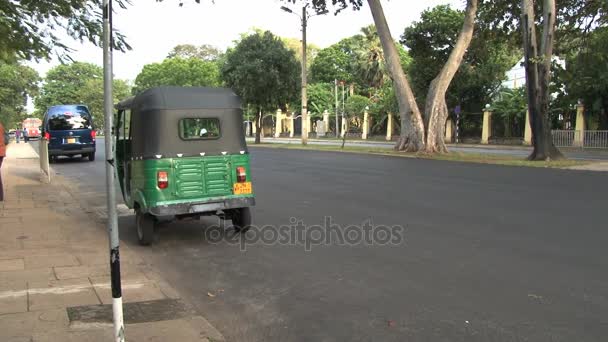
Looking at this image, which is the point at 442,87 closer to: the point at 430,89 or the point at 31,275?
the point at 430,89

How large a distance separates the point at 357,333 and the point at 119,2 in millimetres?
7901

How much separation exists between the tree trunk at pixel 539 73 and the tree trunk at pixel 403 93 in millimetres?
5215

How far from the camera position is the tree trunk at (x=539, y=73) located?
20.5 meters

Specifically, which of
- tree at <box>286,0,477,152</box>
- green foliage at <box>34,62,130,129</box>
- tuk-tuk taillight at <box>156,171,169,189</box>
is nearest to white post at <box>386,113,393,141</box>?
tree at <box>286,0,477,152</box>

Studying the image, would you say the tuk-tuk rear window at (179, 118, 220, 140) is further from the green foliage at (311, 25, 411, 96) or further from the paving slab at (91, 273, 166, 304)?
the green foliage at (311, 25, 411, 96)

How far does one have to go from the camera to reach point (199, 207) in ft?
24.5

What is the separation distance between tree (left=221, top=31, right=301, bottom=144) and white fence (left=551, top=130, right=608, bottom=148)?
1881cm

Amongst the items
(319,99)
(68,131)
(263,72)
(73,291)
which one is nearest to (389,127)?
(263,72)

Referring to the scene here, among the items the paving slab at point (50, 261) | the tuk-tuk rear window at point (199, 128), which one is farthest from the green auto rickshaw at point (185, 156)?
the paving slab at point (50, 261)

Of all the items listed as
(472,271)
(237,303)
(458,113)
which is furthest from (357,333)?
(458,113)

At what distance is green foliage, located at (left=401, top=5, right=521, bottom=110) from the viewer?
39625 millimetres

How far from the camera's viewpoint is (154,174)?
23.7 feet

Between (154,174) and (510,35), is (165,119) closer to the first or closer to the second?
(154,174)

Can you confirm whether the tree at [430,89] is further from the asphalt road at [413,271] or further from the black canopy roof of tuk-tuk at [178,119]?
the black canopy roof of tuk-tuk at [178,119]
